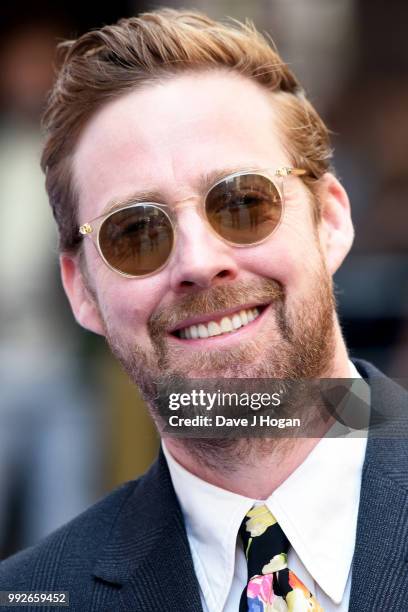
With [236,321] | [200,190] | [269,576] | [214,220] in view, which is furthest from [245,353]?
[269,576]

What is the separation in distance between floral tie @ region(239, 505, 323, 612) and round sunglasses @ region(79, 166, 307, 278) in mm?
794

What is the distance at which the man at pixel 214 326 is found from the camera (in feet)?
7.29

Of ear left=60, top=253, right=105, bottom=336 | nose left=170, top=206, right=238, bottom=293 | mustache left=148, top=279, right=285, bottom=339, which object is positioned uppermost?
nose left=170, top=206, right=238, bottom=293

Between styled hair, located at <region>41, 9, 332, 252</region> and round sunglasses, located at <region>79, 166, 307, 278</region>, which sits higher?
styled hair, located at <region>41, 9, 332, 252</region>

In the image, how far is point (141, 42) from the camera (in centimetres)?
276

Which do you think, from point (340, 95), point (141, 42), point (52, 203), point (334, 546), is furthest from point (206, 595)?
point (340, 95)

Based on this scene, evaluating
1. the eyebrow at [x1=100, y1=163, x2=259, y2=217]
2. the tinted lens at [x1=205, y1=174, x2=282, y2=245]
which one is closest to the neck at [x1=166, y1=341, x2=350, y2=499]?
the tinted lens at [x1=205, y1=174, x2=282, y2=245]

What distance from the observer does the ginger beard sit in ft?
7.68

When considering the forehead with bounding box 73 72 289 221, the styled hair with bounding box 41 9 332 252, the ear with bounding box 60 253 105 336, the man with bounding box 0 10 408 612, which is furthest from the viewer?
the ear with bounding box 60 253 105 336

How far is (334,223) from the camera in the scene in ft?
9.11

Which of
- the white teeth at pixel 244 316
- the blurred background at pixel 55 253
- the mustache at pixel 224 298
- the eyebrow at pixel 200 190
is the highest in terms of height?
the eyebrow at pixel 200 190

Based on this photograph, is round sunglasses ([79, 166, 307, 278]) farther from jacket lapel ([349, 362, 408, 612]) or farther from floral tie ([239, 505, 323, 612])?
floral tie ([239, 505, 323, 612])

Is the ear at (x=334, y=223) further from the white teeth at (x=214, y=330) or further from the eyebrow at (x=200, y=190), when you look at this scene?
the white teeth at (x=214, y=330)

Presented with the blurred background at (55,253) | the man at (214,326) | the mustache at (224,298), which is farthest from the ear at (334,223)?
the blurred background at (55,253)
